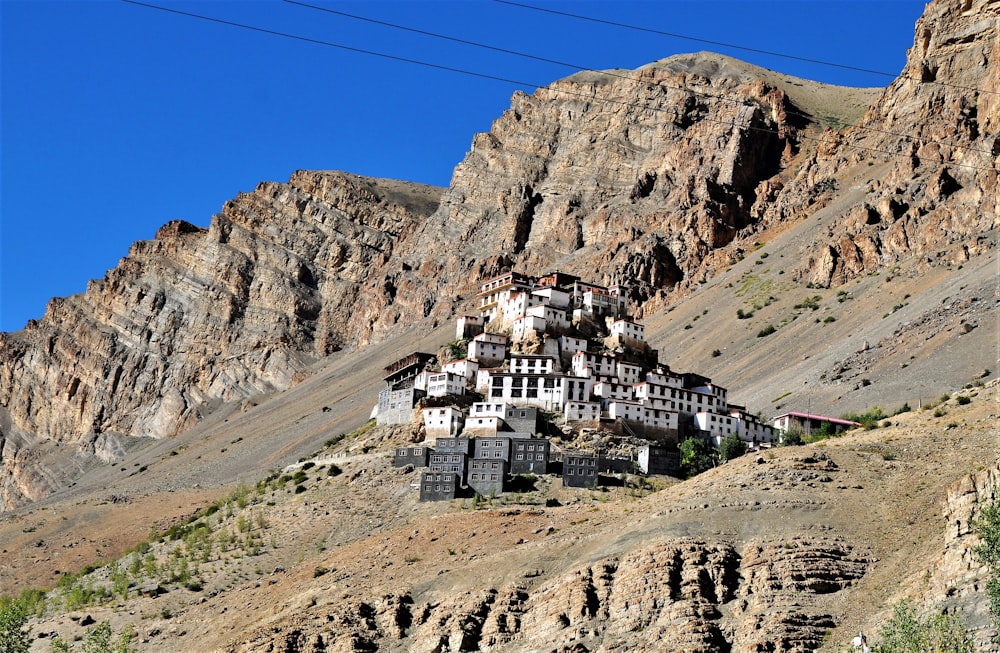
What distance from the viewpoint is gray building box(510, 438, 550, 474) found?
8856 centimetres

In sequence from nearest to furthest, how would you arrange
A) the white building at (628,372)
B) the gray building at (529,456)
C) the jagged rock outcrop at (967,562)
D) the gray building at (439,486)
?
the jagged rock outcrop at (967,562)
the gray building at (439,486)
the gray building at (529,456)
the white building at (628,372)

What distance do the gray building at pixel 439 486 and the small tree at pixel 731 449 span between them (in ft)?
59.5

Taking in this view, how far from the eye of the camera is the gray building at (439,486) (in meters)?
85.8

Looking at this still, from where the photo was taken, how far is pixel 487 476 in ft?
285

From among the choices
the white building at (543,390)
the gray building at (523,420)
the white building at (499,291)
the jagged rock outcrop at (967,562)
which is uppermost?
the white building at (499,291)

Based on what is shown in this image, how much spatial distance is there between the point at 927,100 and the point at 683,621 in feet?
491

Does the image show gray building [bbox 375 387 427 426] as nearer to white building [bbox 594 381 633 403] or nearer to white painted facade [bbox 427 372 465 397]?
white painted facade [bbox 427 372 465 397]

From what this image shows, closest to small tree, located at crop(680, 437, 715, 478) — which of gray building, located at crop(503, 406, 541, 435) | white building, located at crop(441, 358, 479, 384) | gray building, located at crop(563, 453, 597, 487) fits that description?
gray building, located at crop(563, 453, 597, 487)

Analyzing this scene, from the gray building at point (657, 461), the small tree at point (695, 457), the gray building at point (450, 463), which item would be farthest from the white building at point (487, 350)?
the gray building at point (657, 461)

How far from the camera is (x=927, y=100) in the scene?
187750 mm

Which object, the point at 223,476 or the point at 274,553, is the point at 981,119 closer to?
the point at 223,476

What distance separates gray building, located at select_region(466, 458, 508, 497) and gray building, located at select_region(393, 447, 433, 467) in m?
4.78

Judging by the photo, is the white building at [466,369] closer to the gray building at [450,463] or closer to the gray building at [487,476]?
the gray building at [450,463]

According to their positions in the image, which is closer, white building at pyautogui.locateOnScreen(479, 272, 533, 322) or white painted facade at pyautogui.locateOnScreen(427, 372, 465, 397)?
white painted facade at pyautogui.locateOnScreen(427, 372, 465, 397)
